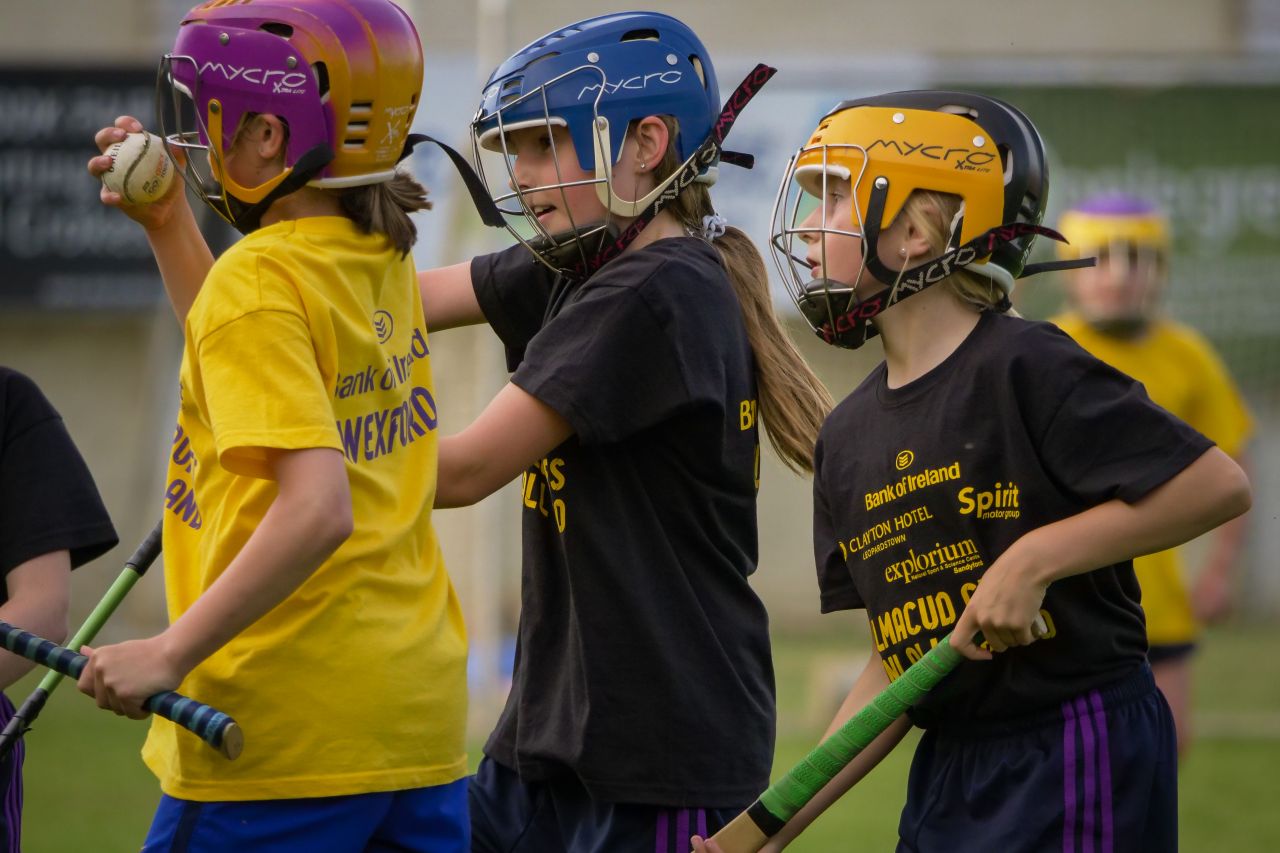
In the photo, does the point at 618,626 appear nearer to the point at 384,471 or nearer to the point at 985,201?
the point at 384,471

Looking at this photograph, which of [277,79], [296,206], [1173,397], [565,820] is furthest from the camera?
[1173,397]

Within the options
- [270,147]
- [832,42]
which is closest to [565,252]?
[270,147]

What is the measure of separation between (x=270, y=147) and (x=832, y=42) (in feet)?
38.3

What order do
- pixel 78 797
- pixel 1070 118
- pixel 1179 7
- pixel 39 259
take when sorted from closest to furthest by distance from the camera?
pixel 78 797 → pixel 1070 118 → pixel 39 259 → pixel 1179 7

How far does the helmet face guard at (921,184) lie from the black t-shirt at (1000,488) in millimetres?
140

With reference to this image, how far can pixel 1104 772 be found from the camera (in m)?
2.64

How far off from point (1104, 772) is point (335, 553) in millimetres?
1249

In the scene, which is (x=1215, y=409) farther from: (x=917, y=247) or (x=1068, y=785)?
(x=1068, y=785)

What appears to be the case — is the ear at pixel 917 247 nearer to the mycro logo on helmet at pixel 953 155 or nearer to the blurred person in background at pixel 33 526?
the mycro logo on helmet at pixel 953 155

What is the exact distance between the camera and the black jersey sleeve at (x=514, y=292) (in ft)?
10.8

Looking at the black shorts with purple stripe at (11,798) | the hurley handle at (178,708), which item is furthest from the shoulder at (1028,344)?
the black shorts with purple stripe at (11,798)

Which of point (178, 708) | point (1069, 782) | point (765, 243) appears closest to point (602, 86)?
point (178, 708)

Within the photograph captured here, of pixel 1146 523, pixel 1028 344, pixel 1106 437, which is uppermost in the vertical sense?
pixel 1028 344

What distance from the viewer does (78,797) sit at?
7.13 m
